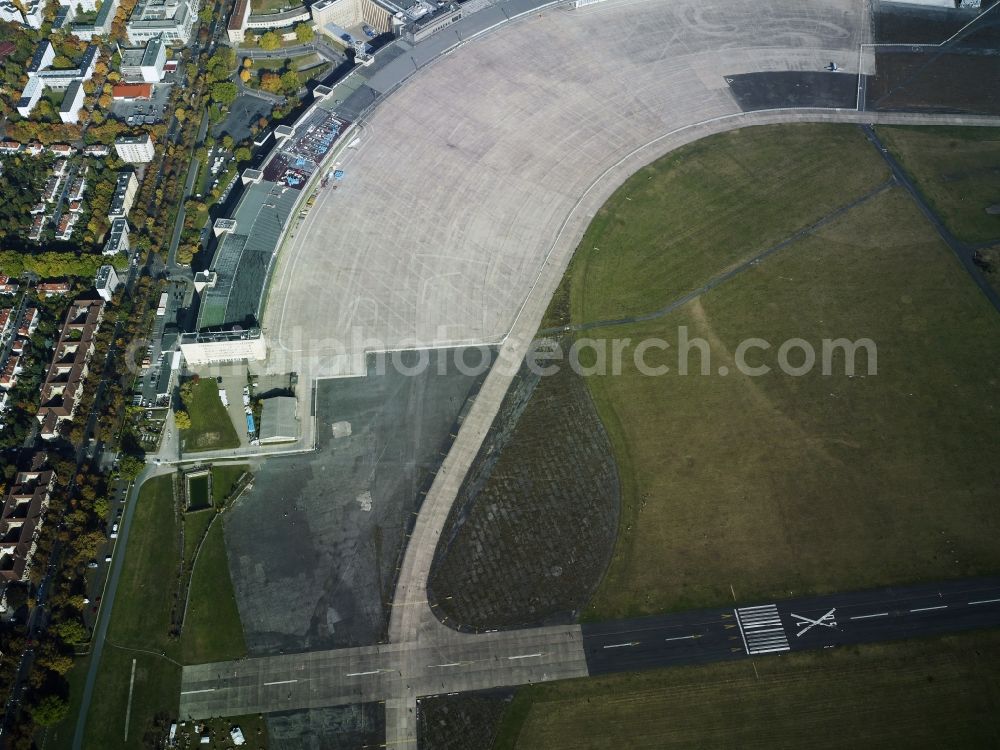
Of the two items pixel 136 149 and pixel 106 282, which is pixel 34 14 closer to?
pixel 136 149

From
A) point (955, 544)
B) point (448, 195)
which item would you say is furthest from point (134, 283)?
point (955, 544)

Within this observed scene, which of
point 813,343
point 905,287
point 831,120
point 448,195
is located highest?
point 831,120

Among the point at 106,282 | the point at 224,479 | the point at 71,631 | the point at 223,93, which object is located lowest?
the point at 71,631

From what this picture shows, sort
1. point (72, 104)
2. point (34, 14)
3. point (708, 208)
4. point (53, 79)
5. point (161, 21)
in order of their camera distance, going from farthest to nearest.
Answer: point (34, 14), point (161, 21), point (53, 79), point (72, 104), point (708, 208)

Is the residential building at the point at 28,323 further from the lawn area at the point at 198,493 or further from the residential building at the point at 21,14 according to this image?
the residential building at the point at 21,14

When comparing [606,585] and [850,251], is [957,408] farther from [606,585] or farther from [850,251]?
[606,585]

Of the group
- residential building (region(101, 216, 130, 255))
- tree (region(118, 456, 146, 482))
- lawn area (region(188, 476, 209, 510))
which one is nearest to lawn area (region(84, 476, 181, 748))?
lawn area (region(188, 476, 209, 510))

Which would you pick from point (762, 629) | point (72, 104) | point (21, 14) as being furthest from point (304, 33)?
point (762, 629)
